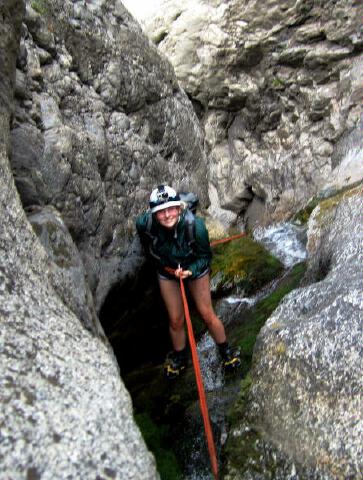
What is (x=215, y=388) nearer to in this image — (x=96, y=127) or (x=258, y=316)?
(x=258, y=316)

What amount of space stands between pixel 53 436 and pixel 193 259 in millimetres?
4318

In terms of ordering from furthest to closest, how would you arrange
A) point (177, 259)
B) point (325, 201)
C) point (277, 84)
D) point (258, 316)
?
point (277, 84) → point (325, 201) → point (258, 316) → point (177, 259)

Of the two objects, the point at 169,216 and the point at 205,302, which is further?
the point at 205,302

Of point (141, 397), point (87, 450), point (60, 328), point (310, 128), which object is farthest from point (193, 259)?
point (310, 128)

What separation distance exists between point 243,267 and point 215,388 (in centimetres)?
423

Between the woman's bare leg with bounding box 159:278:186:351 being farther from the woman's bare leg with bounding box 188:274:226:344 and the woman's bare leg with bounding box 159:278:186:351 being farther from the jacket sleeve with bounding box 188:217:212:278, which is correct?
the jacket sleeve with bounding box 188:217:212:278

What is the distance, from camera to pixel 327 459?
4.03 m

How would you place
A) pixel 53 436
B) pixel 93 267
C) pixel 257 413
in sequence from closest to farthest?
pixel 53 436 → pixel 257 413 → pixel 93 267

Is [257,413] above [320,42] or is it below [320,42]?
below

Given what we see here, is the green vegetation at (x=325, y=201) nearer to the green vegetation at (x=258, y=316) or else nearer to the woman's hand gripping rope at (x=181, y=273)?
the green vegetation at (x=258, y=316)

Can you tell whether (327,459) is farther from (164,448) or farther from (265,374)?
(164,448)

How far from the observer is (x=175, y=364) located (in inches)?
Result: 303

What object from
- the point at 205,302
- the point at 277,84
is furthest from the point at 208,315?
the point at 277,84

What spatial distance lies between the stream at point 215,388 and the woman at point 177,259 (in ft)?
1.26
